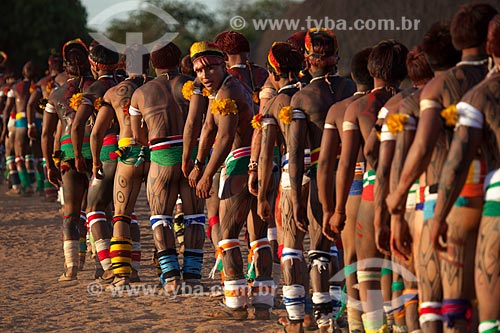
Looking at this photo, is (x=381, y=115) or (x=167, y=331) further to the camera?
(x=167, y=331)

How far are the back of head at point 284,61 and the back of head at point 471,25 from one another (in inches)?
113

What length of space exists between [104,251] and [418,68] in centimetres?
514

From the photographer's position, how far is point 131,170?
1041 centimetres

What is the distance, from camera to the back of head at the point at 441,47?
608cm

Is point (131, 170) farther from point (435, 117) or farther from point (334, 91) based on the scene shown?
point (435, 117)

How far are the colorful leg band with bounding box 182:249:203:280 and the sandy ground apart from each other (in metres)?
0.23

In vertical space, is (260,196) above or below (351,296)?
above

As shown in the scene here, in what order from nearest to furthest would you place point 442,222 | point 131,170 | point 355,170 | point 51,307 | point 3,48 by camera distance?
point 442,222, point 355,170, point 51,307, point 131,170, point 3,48

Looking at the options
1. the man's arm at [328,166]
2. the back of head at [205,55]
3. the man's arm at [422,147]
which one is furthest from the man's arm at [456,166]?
the back of head at [205,55]

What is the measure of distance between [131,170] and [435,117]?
5289 mm

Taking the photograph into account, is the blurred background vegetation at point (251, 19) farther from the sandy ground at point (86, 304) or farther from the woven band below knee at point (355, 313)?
the woven band below knee at point (355, 313)

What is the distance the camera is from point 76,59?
11.7 m

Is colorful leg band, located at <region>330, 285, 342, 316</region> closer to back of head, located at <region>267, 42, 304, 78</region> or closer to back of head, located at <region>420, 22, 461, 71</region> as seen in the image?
back of head, located at <region>267, 42, 304, 78</region>

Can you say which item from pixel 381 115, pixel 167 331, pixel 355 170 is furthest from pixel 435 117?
pixel 167 331
